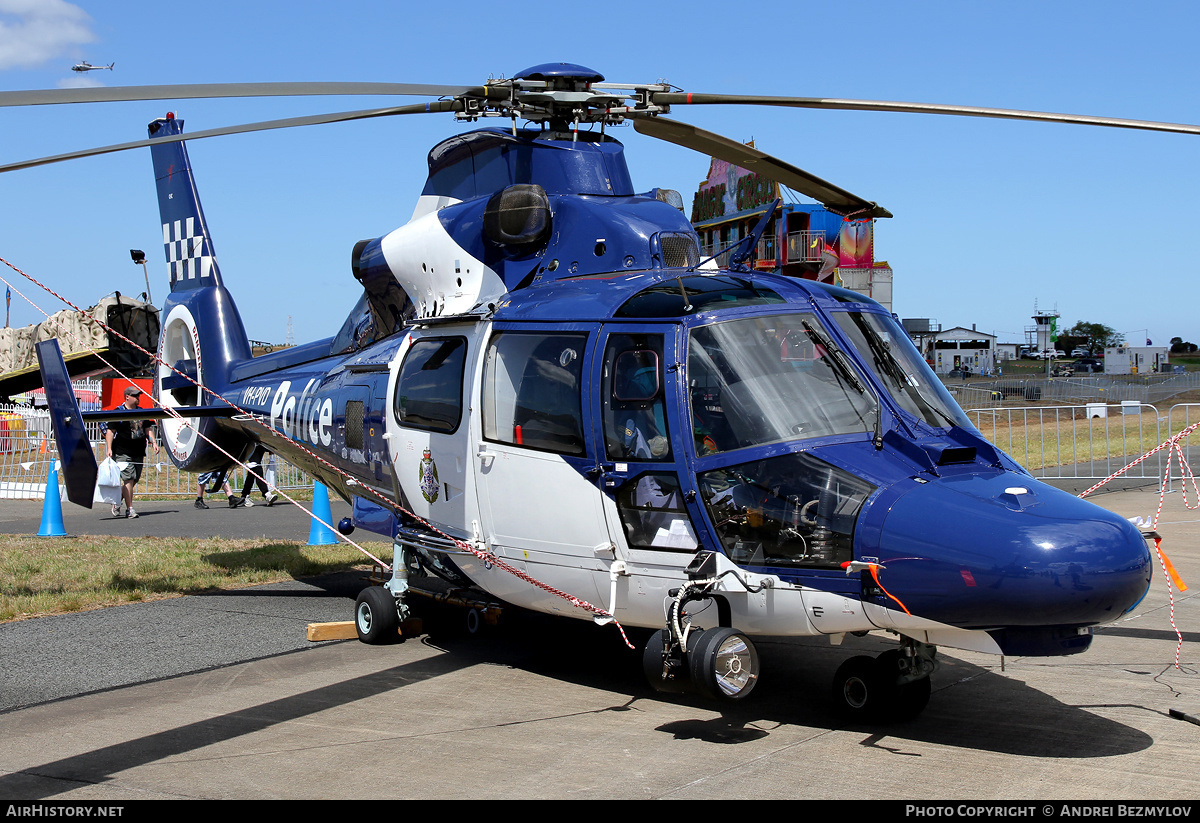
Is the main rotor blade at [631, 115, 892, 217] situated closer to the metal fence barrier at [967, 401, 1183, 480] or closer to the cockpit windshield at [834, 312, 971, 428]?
the cockpit windshield at [834, 312, 971, 428]

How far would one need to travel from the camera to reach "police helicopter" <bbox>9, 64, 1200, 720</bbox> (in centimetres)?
475

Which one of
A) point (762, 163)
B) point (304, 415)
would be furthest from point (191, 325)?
point (762, 163)

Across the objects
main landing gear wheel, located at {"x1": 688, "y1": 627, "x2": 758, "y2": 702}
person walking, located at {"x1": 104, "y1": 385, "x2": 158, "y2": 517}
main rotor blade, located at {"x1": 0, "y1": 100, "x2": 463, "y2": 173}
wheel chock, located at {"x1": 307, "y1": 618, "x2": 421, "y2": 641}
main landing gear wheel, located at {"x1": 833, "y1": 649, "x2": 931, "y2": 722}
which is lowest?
wheel chock, located at {"x1": 307, "y1": 618, "x2": 421, "y2": 641}

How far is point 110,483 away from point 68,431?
33.5 feet

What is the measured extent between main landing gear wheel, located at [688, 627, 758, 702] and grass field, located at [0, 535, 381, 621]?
20.4ft

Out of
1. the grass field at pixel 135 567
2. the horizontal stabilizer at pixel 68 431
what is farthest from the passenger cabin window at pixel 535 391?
the grass field at pixel 135 567

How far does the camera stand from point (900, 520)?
15.7 feet

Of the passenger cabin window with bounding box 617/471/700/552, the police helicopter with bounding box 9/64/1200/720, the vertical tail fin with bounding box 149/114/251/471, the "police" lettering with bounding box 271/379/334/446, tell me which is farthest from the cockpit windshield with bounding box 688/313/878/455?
the vertical tail fin with bounding box 149/114/251/471

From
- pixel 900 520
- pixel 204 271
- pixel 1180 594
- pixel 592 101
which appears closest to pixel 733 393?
pixel 900 520

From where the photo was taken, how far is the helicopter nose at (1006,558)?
4.38m

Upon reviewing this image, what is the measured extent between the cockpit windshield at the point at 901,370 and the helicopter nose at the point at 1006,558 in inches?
29.7

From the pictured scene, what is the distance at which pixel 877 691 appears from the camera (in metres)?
5.42

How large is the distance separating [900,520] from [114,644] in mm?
5823

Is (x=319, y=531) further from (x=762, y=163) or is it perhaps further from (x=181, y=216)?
(x=762, y=163)
